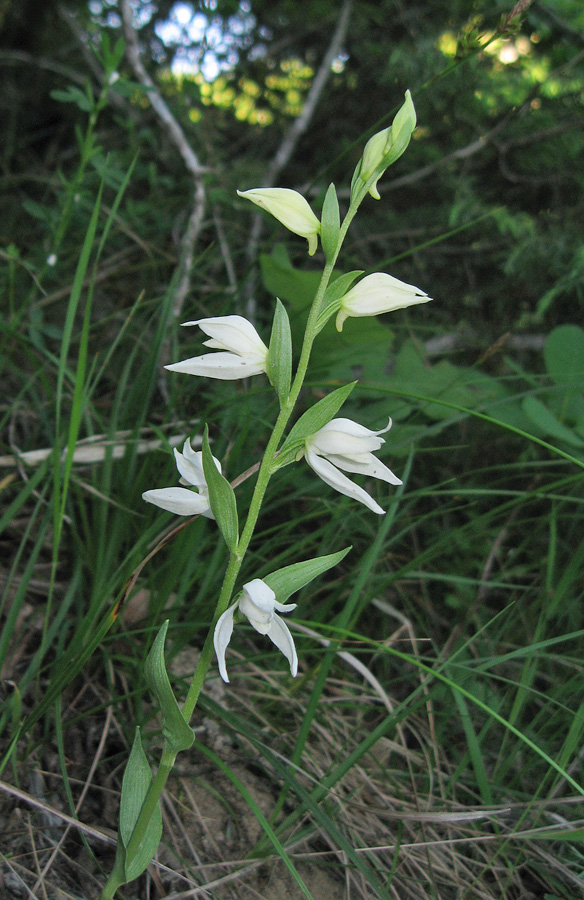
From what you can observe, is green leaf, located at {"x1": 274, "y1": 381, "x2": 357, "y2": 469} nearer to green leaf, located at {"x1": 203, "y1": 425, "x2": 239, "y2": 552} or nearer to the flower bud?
green leaf, located at {"x1": 203, "y1": 425, "x2": 239, "y2": 552}

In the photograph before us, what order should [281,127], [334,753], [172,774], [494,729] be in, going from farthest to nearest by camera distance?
[281,127] < [494,729] < [334,753] < [172,774]

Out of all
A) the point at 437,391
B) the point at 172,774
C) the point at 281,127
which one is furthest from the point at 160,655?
the point at 281,127

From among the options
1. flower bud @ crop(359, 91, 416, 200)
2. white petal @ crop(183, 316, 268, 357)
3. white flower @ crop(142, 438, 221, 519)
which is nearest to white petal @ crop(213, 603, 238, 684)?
white flower @ crop(142, 438, 221, 519)

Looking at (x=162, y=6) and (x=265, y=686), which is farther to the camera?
(x=162, y=6)

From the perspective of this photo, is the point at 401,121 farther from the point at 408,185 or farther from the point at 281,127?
the point at 281,127

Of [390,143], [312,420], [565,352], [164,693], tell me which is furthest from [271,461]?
[565,352]

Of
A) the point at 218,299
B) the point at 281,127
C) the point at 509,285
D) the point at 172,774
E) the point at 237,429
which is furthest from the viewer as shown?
the point at 281,127

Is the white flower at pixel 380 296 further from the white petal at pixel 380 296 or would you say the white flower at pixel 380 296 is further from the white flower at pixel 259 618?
the white flower at pixel 259 618
